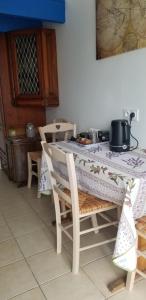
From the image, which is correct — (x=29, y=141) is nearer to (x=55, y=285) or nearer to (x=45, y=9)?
(x=45, y=9)

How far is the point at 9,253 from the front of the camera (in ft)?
5.95

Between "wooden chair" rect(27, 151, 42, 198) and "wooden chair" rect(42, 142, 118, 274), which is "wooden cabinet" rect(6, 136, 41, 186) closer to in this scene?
"wooden chair" rect(27, 151, 42, 198)

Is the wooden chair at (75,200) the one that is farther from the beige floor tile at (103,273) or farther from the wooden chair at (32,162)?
the wooden chair at (32,162)

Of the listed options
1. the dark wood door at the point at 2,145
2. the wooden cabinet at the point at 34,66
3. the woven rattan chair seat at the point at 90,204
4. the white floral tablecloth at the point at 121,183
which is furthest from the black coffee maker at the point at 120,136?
the dark wood door at the point at 2,145

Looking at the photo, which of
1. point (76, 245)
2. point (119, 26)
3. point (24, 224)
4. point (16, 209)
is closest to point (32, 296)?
point (76, 245)

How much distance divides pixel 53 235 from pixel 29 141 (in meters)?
1.34

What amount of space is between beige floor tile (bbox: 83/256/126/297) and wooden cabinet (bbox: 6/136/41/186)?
165cm

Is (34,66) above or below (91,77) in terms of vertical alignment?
above

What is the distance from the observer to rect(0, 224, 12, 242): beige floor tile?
2.00m

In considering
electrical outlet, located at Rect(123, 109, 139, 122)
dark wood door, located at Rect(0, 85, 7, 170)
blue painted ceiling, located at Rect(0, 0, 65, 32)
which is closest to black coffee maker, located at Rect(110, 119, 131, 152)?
electrical outlet, located at Rect(123, 109, 139, 122)

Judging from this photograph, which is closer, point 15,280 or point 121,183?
point 121,183

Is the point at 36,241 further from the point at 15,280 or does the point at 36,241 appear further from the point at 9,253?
the point at 15,280

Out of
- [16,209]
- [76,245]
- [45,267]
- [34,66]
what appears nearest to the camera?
[76,245]

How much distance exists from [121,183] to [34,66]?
2112 mm
